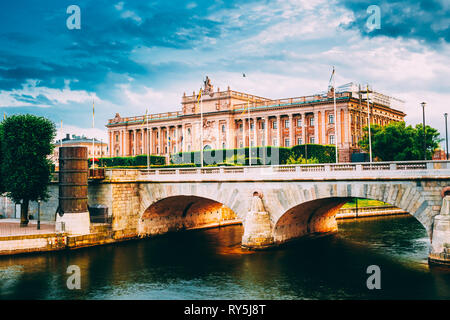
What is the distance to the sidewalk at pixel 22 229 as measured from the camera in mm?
42394

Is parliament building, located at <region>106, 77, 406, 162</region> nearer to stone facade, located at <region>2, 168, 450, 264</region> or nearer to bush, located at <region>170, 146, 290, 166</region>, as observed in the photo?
bush, located at <region>170, 146, 290, 166</region>

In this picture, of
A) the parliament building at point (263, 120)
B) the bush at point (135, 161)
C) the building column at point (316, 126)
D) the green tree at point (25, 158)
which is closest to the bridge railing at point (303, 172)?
the green tree at point (25, 158)

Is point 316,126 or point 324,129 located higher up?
point 316,126


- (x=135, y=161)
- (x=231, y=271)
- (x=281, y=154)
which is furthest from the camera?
(x=135, y=161)

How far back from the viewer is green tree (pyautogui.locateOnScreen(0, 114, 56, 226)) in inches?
1825

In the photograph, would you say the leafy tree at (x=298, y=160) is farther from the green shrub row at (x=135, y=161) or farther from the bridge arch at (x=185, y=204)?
the green shrub row at (x=135, y=161)

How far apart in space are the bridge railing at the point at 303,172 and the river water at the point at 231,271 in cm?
660

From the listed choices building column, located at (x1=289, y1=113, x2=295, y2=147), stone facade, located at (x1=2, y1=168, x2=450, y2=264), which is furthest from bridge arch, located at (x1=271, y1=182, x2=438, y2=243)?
building column, located at (x1=289, y1=113, x2=295, y2=147)

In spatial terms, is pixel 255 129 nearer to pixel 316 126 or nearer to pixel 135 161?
pixel 316 126

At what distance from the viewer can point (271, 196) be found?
Answer: 128 feet

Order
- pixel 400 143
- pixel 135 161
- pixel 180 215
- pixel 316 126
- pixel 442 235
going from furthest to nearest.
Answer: pixel 316 126
pixel 135 161
pixel 400 143
pixel 180 215
pixel 442 235

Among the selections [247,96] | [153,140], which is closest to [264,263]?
[247,96]

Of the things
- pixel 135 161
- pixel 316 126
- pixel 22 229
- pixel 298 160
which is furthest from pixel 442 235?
pixel 316 126

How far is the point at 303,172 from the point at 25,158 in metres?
28.5
